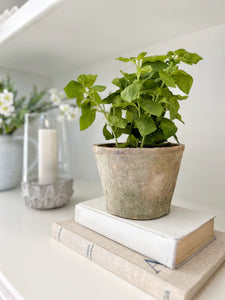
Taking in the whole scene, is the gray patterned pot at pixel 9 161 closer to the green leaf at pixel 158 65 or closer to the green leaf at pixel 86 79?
the green leaf at pixel 86 79

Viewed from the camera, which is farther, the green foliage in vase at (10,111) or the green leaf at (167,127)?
the green foliage in vase at (10,111)

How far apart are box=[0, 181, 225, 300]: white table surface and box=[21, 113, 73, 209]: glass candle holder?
0.29ft

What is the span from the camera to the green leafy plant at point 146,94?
344mm

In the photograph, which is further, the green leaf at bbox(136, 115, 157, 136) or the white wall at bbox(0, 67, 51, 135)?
the white wall at bbox(0, 67, 51, 135)

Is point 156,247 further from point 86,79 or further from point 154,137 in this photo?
point 86,79

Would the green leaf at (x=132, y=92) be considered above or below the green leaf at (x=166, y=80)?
below

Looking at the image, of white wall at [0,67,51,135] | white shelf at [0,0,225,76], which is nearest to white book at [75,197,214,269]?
white shelf at [0,0,225,76]

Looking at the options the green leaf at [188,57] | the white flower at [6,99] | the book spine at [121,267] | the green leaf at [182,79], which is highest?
the green leaf at [188,57]

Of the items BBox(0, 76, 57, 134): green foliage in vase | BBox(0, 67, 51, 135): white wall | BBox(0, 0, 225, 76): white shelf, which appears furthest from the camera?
BBox(0, 67, 51, 135): white wall

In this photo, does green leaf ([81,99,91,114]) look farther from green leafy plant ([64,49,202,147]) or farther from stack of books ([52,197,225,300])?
stack of books ([52,197,225,300])

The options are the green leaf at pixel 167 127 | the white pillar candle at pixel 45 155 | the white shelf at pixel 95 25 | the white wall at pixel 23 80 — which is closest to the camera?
the green leaf at pixel 167 127

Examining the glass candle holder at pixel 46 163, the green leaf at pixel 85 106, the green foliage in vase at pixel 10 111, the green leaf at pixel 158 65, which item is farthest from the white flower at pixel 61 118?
the green leaf at pixel 158 65

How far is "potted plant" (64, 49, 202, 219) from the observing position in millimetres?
365

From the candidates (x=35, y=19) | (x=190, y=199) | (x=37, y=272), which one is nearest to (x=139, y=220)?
(x=37, y=272)
